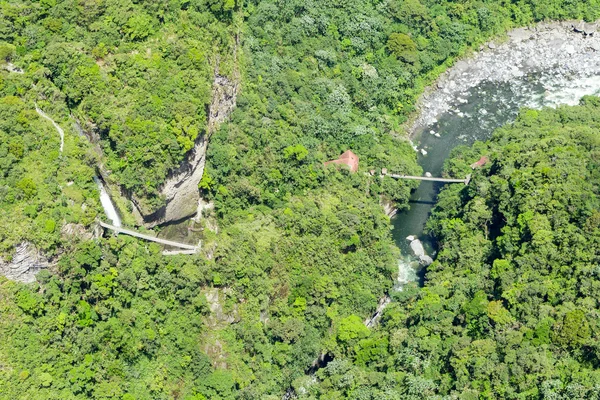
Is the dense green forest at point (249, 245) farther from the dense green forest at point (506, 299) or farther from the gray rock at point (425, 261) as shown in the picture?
the gray rock at point (425, 261)

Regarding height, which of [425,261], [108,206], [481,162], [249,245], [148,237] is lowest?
[425,261]

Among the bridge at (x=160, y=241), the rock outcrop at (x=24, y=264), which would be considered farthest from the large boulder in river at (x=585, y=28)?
the rock outcrop at (x=24, y=264)

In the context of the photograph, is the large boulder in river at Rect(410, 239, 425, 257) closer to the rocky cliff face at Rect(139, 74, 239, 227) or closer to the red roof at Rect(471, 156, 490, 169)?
the red roof at Rect(471, 156, 490, 169)

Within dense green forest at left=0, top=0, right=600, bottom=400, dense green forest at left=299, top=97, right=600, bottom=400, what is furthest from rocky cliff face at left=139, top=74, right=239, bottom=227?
dense green forest at left=299, top=97, right=600, bottom=400

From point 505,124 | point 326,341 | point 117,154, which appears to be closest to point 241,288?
point 326,341

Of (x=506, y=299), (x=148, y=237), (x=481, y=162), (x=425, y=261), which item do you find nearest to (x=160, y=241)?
(x=148, y=237)

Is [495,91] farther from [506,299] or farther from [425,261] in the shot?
[506,299]
